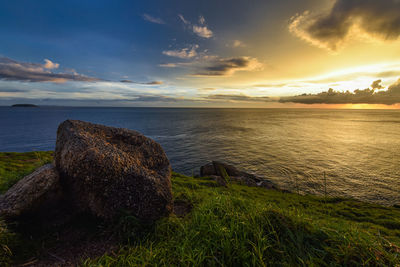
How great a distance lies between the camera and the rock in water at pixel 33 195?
14.3ft

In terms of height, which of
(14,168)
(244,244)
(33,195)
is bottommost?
(14,168)

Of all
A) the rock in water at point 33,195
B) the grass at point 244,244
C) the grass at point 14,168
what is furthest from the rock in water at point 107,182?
the grass at point 14,168

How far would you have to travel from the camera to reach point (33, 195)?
4.58 metres

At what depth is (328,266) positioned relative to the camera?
319cm

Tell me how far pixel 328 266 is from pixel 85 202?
5.96 m

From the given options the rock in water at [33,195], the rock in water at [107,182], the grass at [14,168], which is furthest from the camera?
the grass at [14,168]

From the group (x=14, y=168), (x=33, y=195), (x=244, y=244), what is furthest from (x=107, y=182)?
(x=14, y=168)

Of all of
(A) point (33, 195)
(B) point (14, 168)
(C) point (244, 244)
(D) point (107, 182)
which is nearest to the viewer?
(C) point (244, 244)

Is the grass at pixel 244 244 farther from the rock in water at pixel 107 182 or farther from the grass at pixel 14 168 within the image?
the grass at pixel 14 168

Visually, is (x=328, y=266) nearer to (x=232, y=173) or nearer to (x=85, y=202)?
(x=85, y=202)

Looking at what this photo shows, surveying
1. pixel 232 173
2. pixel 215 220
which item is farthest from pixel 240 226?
pixel 232 173

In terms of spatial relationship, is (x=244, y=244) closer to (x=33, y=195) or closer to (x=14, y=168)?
(x=33, y=195)

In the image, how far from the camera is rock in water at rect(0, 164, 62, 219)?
437 cm

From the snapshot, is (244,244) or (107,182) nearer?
(244,244)
